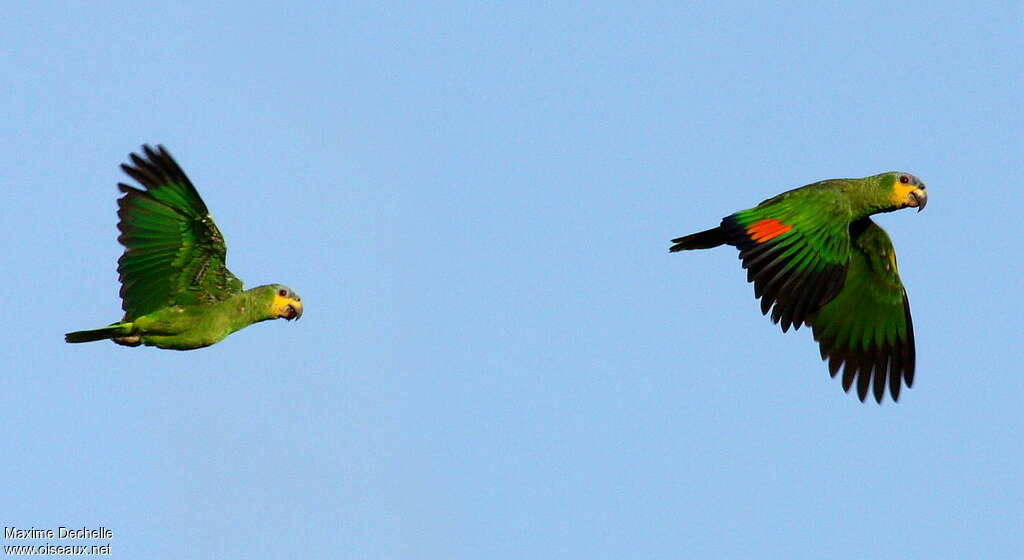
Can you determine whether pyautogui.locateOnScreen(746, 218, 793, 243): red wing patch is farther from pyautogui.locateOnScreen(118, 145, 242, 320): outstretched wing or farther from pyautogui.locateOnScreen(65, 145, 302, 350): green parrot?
pyautogui.locateOnScreen(118, 145, 242, 320): outstretched wing

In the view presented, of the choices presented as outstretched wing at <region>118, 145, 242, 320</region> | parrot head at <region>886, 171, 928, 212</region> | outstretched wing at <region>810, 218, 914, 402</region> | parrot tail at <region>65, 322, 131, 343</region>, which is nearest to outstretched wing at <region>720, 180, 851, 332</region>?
parrot head at <region>886, 171, 928, 212</region>

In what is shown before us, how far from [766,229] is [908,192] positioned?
2.04 meters

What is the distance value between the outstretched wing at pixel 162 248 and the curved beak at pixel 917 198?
7711 millimetres

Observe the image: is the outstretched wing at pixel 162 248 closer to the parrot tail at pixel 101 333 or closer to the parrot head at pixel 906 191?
the parrot tail at pixel 101 333

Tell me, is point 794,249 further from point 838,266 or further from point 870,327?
point 870,327

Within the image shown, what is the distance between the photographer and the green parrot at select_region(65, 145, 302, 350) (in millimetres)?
13648

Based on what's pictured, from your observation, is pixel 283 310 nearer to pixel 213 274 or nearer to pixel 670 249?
pixel 213 274

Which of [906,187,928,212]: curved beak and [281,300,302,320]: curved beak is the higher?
[906,187,928,212]: curved beak

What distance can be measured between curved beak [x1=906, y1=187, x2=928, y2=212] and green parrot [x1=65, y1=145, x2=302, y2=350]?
7.49 metres

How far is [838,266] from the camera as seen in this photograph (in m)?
13.9

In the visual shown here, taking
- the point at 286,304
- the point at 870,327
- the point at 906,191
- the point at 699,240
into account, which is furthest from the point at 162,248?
the point at 870,327

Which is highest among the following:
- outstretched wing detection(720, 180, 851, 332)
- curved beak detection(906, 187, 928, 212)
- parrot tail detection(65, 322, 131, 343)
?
curved beak detection(906, 187, 928, 212)

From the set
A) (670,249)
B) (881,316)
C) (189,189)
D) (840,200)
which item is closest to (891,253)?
(881,316)

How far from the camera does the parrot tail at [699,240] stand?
47.6ft
